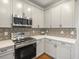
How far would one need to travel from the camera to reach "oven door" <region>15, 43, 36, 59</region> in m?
1.80

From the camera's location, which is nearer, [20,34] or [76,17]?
[76,17]

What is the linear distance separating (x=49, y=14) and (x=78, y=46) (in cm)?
187

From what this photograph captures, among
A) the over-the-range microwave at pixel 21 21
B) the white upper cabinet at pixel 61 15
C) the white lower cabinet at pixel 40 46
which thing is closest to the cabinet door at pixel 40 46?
the white lower cabinet at pixel 40 46

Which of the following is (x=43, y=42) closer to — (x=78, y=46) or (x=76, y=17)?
(x=78, y=46)

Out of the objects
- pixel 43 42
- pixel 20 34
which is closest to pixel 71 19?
pixel 43 42

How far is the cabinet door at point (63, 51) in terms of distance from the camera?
2059 millimetres

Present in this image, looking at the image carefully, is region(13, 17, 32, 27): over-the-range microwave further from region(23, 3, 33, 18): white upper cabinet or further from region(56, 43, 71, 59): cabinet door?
region(56, 43, 71, 59): cabinet door

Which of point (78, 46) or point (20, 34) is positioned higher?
point (20, 34)

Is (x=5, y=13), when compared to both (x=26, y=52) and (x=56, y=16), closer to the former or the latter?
(x=26, y=52)

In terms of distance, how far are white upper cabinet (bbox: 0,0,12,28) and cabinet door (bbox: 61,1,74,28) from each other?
1.97 m

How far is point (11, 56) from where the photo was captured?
1616 mm

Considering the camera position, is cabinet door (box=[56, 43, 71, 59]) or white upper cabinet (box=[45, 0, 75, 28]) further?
white upper cabinet (box=[45, 0, 75, 28])

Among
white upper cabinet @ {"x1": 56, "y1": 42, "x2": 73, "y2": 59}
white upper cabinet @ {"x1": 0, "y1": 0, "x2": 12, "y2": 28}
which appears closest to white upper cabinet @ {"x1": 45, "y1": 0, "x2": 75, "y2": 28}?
white upper cabinet @ {"x1": 56, "y1": 42, "x2": 73, "y2": 59}

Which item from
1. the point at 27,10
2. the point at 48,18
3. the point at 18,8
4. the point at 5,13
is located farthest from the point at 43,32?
the point at 5,13
